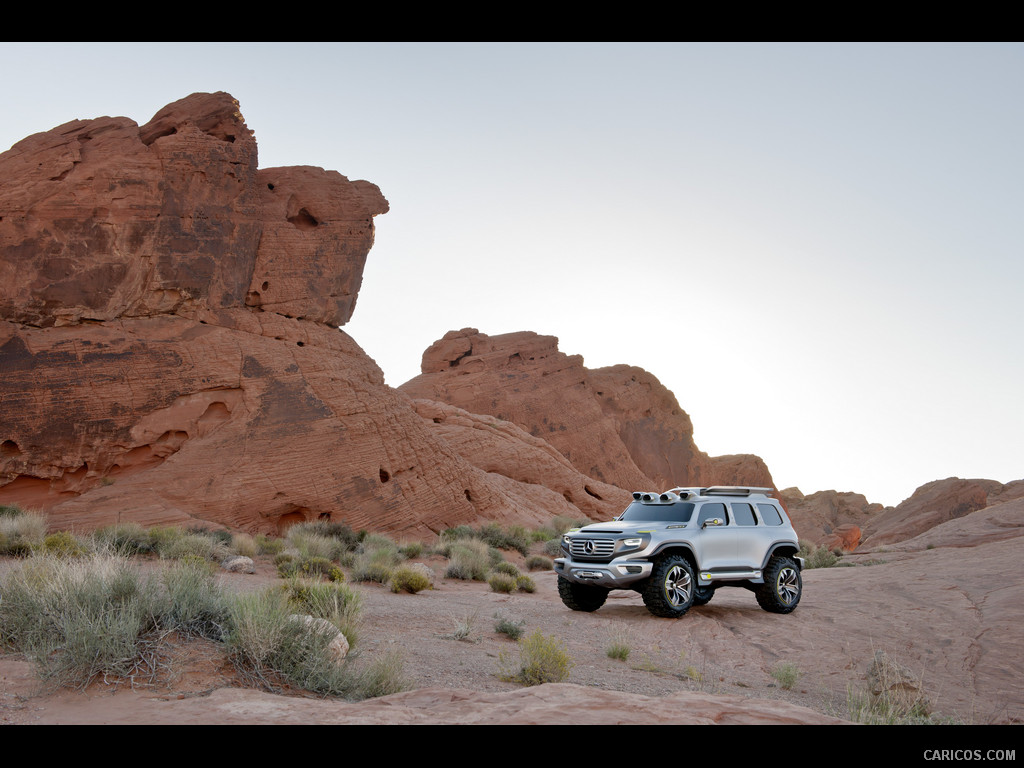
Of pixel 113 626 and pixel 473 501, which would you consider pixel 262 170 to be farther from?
pixel 113 626

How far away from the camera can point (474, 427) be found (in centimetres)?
3744

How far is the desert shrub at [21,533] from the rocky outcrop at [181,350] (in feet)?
6.97

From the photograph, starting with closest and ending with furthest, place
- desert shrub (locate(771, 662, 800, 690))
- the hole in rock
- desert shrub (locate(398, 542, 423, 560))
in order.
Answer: desert shrub (locate(771, 662, 800, 690)) → desert shrub (locate(398, 542, 423, 560)) → the hole in rock

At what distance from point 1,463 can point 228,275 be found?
897 centimetres

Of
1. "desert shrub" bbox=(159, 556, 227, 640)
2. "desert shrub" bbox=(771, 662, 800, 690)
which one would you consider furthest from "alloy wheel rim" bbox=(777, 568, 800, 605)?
"desert shrub" bbox=(159, 556, 227, 640)

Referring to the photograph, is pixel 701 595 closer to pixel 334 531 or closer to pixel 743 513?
pixel 743 513

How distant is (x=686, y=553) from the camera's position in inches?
471

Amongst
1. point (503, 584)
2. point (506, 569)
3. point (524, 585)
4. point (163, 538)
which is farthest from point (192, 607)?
point (506, 569)

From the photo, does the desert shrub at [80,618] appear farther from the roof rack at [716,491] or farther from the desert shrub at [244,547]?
the desert shrub at [244,547]

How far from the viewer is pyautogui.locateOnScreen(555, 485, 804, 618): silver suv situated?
37.8ft

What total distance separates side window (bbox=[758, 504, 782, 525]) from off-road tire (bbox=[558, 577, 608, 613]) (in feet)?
11.5

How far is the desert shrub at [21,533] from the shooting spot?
45.3 feet

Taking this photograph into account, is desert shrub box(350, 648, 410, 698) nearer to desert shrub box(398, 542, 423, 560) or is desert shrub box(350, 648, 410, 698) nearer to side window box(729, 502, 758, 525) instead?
side window box(729, 502, 758, 525)
